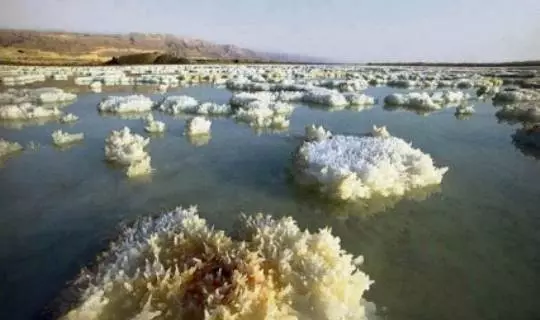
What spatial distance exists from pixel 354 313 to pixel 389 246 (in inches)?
53.9

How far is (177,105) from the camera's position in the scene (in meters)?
12.4

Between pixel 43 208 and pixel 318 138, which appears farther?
pixel 318 138

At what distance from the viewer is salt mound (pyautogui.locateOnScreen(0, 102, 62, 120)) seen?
441 inches

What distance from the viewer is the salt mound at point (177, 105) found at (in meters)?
12.2

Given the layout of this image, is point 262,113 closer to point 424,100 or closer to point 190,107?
point 190,107

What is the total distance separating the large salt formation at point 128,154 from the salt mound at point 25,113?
495cm

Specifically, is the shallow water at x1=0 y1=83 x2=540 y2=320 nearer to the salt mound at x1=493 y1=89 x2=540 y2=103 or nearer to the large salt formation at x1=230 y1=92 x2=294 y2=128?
the large salt formation at x1=230 y1=92 x2=294 y2=128

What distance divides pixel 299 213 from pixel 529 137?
5268 millimetres

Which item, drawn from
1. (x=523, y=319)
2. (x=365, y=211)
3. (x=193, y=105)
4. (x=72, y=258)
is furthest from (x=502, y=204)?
(x=193, y=105)

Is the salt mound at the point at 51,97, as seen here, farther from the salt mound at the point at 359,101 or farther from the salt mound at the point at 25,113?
the salt mound at the point at 359,101

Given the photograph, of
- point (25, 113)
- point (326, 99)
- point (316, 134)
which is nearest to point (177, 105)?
point (25, 113)

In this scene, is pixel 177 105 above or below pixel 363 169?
below

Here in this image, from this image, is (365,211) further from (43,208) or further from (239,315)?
(43,208)

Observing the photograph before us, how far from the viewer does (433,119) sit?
1097cm
